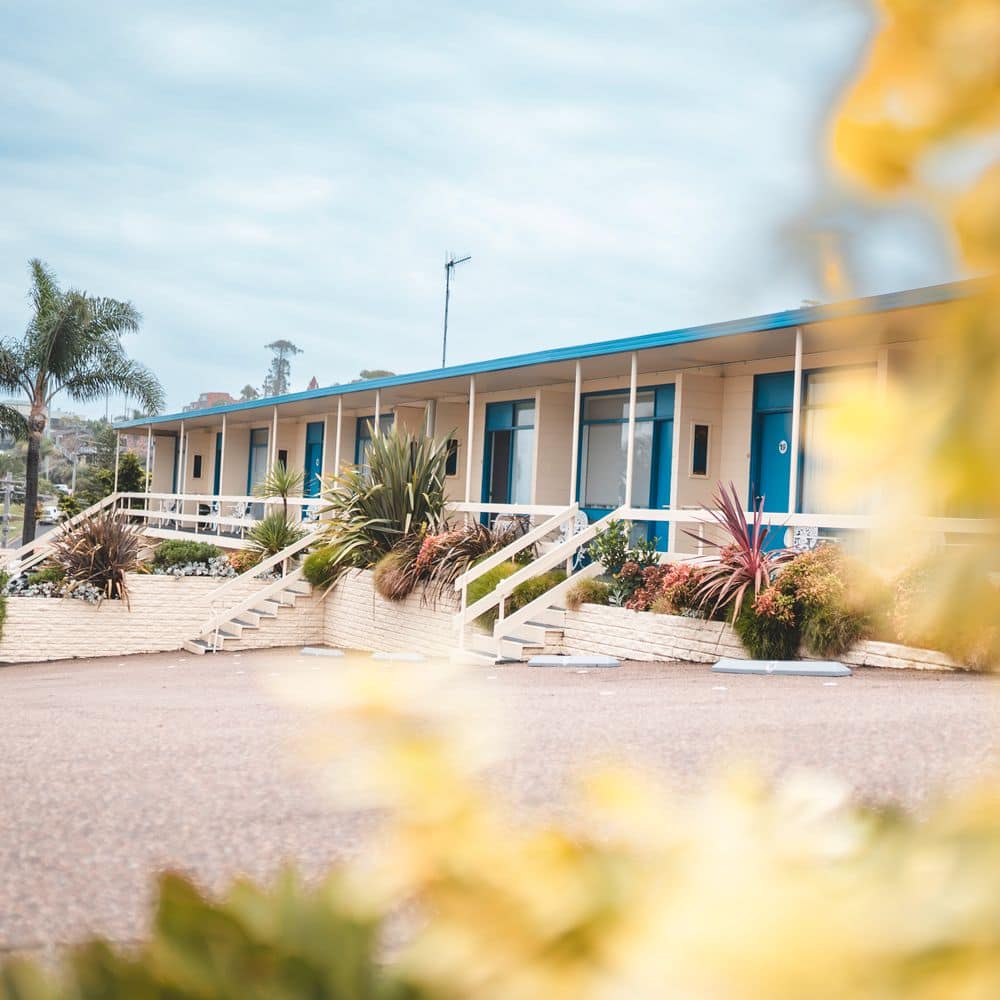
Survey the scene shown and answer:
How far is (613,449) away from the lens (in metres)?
19.6

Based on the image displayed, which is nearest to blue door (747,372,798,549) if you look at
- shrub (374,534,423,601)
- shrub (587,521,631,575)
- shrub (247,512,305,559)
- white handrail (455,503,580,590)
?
shrub (587,521,631,575)

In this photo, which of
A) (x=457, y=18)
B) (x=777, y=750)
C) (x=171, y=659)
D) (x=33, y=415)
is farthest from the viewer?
(x=33, y=415)

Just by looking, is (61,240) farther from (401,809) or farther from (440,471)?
(401,809)

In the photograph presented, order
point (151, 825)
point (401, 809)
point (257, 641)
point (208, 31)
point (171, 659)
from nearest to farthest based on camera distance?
1. point (401, 809)
2. point (208, 31)
3. point (151, 825)
4. point (171, 659)
5. point (257, 641)

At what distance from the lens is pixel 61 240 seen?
7088cm

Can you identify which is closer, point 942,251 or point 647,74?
point 942,251

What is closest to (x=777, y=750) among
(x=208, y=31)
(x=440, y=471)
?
(x=208, y=31)

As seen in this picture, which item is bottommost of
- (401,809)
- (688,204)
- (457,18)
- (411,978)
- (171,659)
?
(171,659)

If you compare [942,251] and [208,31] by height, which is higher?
[208,31]

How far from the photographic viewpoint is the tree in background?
130562 mm

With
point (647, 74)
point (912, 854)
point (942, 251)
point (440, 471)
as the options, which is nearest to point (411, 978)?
point (912, 854)

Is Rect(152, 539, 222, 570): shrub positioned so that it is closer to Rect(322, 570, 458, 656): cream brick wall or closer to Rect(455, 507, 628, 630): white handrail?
Rect(322, 570, 458, 656): cream brick wall

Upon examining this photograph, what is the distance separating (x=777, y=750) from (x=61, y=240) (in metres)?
74.0

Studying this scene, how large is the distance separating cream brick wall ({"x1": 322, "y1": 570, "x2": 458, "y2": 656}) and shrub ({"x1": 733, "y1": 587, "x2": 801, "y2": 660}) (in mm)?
4659
